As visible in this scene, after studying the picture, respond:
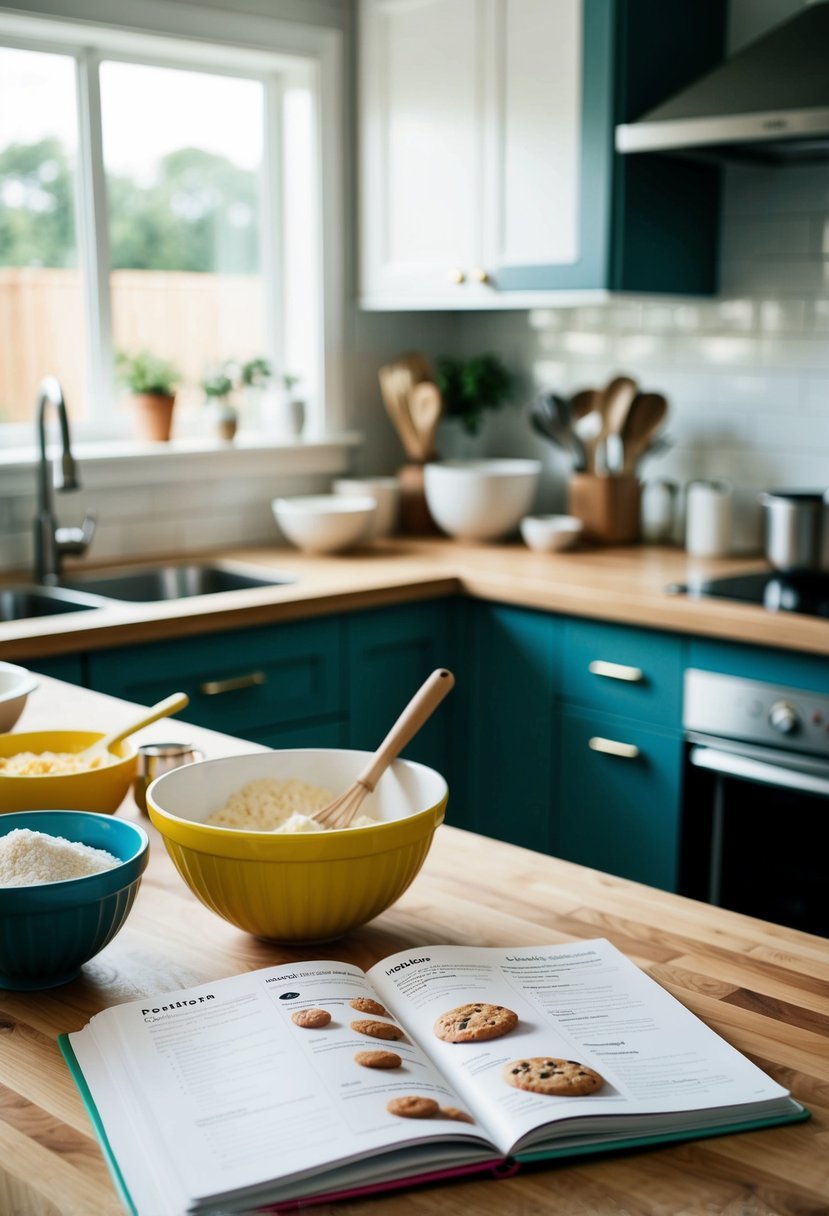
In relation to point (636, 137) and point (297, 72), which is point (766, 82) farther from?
point (297, 72)

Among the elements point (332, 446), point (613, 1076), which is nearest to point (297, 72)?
point (332, 446)

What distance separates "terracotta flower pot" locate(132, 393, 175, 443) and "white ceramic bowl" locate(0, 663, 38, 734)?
1789mm

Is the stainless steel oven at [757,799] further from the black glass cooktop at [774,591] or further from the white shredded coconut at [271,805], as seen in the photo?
the white shredded coconut at [271,805]

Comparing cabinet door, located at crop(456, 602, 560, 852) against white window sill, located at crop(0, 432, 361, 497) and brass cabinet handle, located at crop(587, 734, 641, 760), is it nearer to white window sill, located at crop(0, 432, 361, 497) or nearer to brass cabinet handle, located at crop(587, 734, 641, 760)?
brass cabinet handle, located at crop(587, 734, 641, 760)

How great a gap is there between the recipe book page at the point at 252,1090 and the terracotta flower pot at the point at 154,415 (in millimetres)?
2515

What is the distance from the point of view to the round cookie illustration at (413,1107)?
0.89m

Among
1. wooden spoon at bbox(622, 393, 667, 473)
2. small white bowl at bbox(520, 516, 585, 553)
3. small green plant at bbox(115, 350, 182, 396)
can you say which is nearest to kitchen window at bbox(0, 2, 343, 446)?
small green plant at bbox(115, 350, 182, 396)

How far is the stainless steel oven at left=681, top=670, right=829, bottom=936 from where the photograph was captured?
102 inches

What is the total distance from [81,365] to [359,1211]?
2933 mm

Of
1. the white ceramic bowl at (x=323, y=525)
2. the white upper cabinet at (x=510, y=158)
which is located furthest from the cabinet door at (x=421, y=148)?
the white ceramic bowl at (x=323, y=525)

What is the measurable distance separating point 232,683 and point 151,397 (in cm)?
93

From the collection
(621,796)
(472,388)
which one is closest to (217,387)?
(472,388)

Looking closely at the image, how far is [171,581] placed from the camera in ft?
11.1

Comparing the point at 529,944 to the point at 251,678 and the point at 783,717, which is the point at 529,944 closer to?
the point at 783,717
